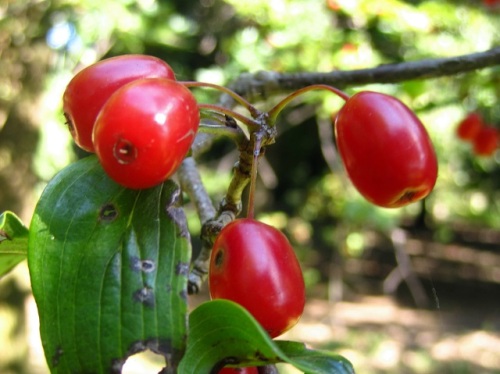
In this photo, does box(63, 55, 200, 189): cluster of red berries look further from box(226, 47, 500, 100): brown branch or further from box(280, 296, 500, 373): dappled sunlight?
box(280, 296, 500, 373): dappled sunlight

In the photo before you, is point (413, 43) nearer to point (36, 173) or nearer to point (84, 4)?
point (84, 4)

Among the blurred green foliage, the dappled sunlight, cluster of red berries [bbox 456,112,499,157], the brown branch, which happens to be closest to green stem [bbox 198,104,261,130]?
the brown branch

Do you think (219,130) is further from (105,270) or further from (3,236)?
(3,236)

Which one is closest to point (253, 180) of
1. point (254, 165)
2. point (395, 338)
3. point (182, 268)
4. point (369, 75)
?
point (254, 165)

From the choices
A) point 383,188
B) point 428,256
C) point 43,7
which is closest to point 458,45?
point 43,7

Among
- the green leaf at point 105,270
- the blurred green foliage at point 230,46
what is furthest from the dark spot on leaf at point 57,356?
the blurred green foliage at point 230,46
